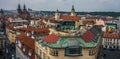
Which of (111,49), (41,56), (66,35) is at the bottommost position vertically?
(111,49)

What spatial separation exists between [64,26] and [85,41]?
9984 millimetres

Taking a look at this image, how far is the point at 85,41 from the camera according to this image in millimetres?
50250

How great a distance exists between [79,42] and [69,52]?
2.29 meters

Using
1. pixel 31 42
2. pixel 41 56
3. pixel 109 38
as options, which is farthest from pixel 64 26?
pixel 109 38

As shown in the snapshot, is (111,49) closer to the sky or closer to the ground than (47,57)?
closer to the ground

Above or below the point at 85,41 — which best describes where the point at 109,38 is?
below

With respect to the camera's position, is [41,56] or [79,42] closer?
[79,42]

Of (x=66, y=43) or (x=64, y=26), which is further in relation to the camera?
(x=64, y=26)

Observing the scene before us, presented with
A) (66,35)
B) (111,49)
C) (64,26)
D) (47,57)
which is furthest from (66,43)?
(111,49)

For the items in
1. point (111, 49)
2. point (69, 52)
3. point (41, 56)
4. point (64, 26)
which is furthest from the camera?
point (111, 49)

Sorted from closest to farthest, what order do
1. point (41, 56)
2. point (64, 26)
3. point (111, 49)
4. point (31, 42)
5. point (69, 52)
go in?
point (69, 52) < point (41, 56) < point (64, 26) < point (31, 42) < point (111, 49)

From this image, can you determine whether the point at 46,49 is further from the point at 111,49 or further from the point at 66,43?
the point at 111,49

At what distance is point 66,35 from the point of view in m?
49.9

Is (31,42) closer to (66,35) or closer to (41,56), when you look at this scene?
(41,56)
